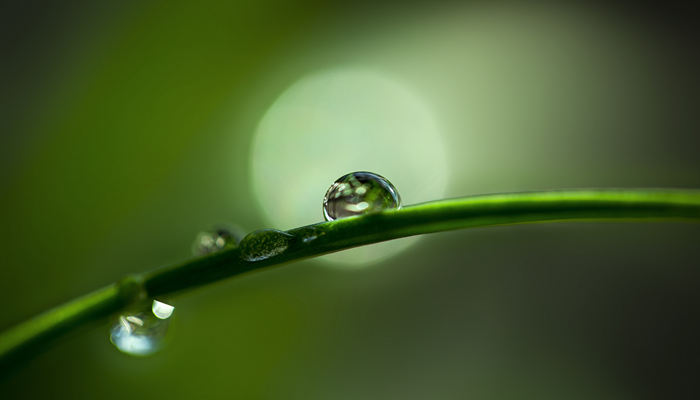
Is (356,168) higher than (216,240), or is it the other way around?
(356,168)

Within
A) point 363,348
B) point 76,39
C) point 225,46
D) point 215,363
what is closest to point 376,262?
point 363,348

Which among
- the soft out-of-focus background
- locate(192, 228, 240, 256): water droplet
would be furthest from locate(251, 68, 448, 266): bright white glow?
locate(192, 228, 240, 256): water droplet

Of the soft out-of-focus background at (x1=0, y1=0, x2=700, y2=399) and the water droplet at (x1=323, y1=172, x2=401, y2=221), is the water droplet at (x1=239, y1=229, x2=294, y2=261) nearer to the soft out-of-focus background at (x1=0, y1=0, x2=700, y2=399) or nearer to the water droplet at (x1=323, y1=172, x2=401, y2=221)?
the water droplet at (x1=323, y1=172, x2=401, y2=221)

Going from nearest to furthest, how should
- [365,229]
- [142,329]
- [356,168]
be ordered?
1. [365,229]
2. [142,329]
3. [356,168]

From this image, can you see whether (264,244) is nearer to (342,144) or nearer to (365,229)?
(365,229)

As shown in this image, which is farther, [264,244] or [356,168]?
[356,168]

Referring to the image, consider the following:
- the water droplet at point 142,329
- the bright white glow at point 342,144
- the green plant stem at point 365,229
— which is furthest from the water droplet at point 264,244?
the bright white glow at point 342,144

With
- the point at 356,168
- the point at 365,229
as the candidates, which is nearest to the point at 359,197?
the point at 365,229
